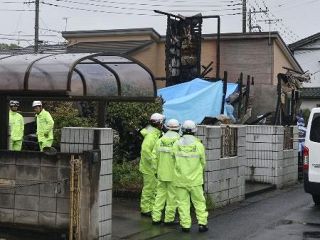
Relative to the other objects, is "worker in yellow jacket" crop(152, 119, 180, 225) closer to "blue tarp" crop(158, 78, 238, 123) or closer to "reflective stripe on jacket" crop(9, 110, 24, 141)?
"reflective stripe on jacket" crop(9, 110, 24, 141)

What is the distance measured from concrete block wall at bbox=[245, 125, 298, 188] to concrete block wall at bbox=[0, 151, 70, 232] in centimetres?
744

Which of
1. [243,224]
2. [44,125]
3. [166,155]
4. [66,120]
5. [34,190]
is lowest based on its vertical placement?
[243,224]

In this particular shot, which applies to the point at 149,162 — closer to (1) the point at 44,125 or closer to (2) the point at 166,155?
(2) the point at 166,155

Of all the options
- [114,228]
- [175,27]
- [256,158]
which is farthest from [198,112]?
[114,228]

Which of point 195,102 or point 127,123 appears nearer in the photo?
point 127,123

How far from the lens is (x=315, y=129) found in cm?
1090

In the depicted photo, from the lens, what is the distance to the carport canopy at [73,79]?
7793 millimetres

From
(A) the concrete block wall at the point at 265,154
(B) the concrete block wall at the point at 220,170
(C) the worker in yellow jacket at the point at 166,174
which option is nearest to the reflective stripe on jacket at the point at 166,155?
(C) the worker in yellow jacket at the point at 166,174

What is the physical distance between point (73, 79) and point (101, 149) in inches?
61.1

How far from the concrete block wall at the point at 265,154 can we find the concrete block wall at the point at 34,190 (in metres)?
7.44

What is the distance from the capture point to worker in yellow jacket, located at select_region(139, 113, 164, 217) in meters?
9.28

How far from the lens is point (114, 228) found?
335 inches

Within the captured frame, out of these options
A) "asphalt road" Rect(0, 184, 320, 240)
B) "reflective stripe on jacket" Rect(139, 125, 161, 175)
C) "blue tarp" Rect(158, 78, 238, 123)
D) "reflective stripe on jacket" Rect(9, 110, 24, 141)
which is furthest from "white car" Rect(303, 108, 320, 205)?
"reflective stripe on jacket" Rect(9, 110, 24, 141)

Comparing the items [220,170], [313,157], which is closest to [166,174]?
[220,170]
